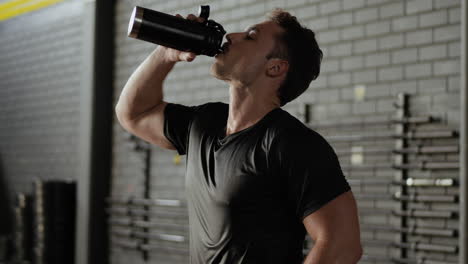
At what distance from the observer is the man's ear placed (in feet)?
4.99

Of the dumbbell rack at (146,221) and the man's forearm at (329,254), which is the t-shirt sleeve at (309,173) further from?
the dumbbell rack at (146,221)

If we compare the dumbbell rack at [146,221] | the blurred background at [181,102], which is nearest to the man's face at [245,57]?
the blurred background at [181,102]

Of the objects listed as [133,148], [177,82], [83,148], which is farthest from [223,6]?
[83,148]

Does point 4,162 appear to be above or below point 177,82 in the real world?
below

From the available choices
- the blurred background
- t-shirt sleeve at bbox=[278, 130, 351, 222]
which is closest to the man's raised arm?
t-shirt sleeve at bbox=[278, 130, 351, 222]

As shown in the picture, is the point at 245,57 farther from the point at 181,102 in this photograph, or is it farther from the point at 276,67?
the point at 181,102

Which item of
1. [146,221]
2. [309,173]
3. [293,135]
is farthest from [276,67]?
[146,221]

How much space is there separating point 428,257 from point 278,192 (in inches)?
85.4

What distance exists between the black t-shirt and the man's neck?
0.14 feet

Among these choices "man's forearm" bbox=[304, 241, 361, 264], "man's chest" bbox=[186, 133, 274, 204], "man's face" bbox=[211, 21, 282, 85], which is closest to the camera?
"man's forearm" bbox=[304, 241, 361, 264]

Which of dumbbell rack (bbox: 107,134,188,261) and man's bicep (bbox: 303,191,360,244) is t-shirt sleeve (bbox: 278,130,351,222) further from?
dumbbell rack (bbox: 107,134,188,261)

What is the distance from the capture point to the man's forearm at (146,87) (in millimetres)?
1630

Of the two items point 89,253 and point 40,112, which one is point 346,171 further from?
point 40,112

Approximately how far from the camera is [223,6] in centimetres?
454
